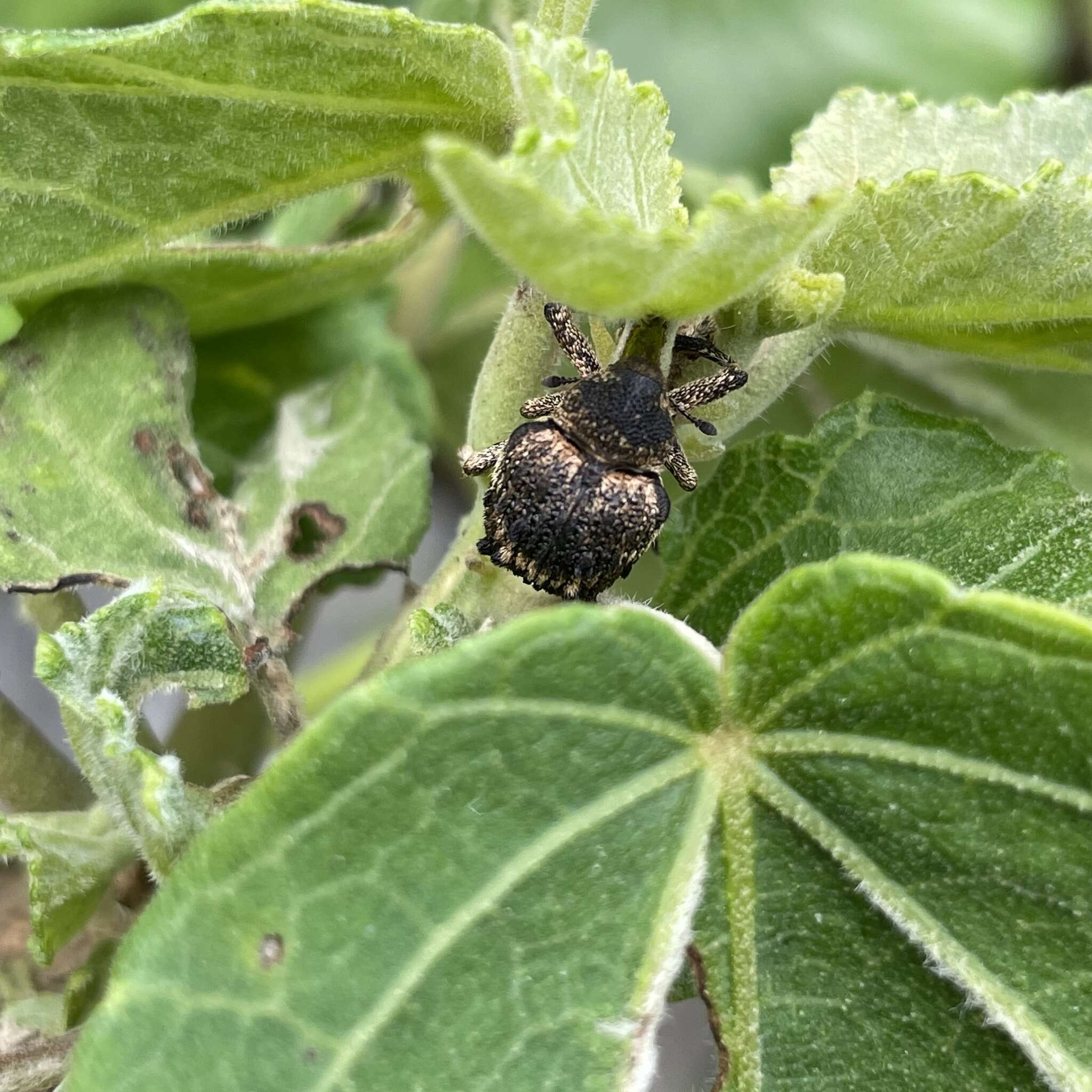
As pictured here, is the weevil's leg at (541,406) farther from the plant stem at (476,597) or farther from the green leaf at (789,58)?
the green leaf at (789,58)

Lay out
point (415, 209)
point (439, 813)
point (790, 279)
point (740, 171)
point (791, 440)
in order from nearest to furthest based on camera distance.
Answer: point (439, 813)
point (790, 279)
point (791, 440)
point (415, 209)
point (740, 171)

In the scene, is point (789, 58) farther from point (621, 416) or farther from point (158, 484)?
point (158, 484)

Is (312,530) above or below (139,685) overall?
above

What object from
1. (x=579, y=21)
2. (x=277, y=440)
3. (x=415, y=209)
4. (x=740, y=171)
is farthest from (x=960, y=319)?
(x=740, y=171)

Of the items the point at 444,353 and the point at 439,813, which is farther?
the point at 444,353

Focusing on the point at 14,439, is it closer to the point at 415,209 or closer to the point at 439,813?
the point at 415,209

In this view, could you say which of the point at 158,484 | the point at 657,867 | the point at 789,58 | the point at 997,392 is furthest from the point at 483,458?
the point at 789,58

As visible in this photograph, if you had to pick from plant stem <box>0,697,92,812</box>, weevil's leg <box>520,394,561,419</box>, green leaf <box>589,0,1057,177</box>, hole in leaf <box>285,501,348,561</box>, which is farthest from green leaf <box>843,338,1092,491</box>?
plant stem <box>0,697,92,812</box>

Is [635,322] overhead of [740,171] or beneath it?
beneath
